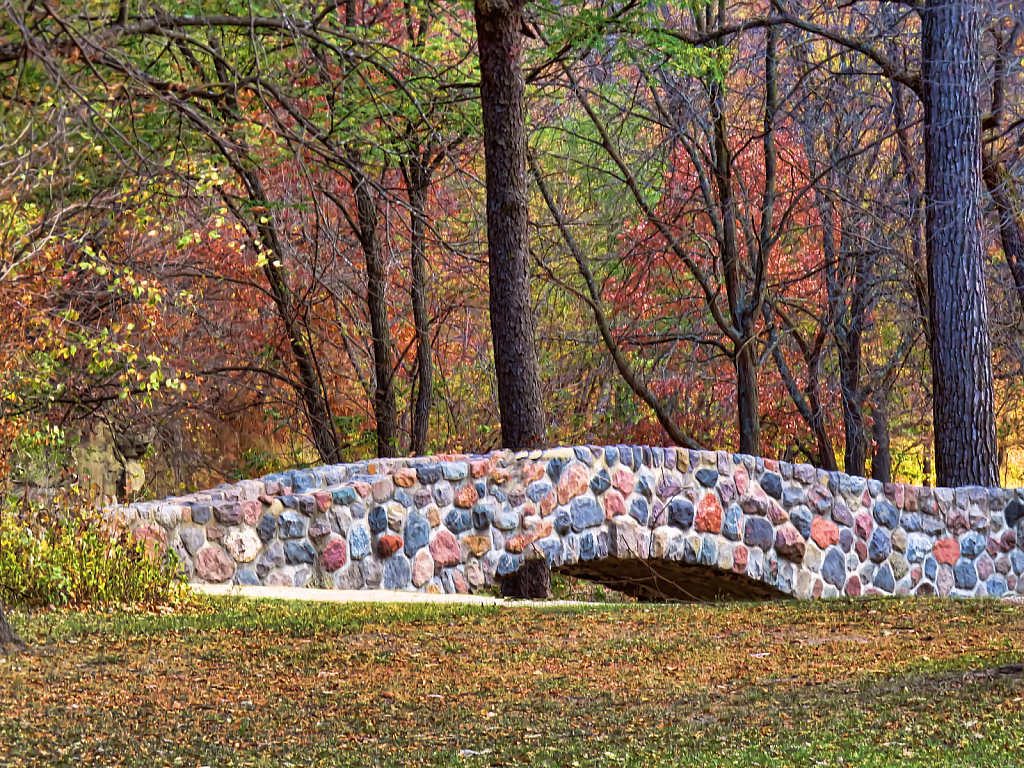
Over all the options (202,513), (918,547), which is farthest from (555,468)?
(918,547)

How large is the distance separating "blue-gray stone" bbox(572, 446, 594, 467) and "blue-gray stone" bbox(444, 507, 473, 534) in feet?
3.79

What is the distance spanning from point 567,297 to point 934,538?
8743 mm

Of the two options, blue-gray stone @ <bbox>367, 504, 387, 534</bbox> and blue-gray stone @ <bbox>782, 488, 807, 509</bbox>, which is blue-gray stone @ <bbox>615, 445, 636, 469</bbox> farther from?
blue-gray stone @ <bbox>367, 504, 387, 534</bbox>

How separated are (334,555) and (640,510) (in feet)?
9.74

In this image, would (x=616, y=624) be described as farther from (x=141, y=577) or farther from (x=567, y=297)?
(x=567, y=297)

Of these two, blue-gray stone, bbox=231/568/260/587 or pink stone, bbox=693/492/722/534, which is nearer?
blue-gray stone, bbox=231/568/260/587

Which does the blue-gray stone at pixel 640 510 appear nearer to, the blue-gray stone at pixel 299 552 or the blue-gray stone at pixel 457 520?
the blue-gray stone at pixel 457 520

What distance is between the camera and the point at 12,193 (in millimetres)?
7727

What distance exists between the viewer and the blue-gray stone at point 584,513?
1112 centimetres

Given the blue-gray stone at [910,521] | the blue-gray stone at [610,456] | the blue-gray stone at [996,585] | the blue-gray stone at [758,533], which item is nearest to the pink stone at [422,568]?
the blue-gray stone at [610,456]

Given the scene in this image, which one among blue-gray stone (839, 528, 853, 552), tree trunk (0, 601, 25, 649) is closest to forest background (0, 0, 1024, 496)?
blue-gray stone (839, 528, 853, 552)

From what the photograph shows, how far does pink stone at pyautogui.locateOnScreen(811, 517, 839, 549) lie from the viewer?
1225 cm

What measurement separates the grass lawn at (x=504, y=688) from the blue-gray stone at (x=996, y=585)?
16.6 ft

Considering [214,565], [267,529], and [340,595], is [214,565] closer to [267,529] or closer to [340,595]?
[267,529]
